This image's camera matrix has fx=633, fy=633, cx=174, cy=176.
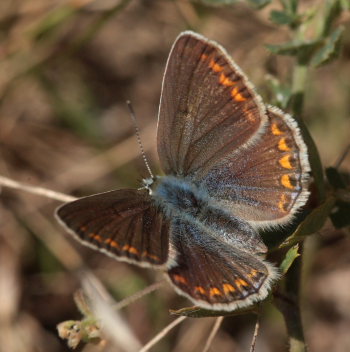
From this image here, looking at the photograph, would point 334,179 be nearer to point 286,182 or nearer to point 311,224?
point 286,182

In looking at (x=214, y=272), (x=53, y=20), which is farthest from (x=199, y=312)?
(x=53, y=20)

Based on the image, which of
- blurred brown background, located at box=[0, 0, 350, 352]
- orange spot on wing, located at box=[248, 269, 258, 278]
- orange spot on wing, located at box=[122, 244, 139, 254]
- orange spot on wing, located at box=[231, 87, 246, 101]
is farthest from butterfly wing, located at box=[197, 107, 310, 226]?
blurred brown background, located at box=[0, 0, 350, 352]

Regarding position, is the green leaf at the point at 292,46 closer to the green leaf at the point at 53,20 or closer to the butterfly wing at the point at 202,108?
the butterfly wing at the point at 202,108

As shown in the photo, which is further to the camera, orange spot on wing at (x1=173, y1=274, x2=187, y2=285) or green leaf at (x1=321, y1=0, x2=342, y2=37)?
green leaf at (x1=321, y1=0, x2=342, y2=37)

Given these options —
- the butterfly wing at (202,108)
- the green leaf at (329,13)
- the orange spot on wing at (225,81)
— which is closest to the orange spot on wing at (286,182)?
the butterfly wing at (202,108)

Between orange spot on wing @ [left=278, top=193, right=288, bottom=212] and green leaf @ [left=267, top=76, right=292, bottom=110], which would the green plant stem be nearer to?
orange spot on wing @ [left=278, top=193, right=288, bottom=212]

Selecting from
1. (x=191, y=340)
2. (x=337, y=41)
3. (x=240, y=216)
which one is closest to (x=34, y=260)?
(x=191, y=340)
